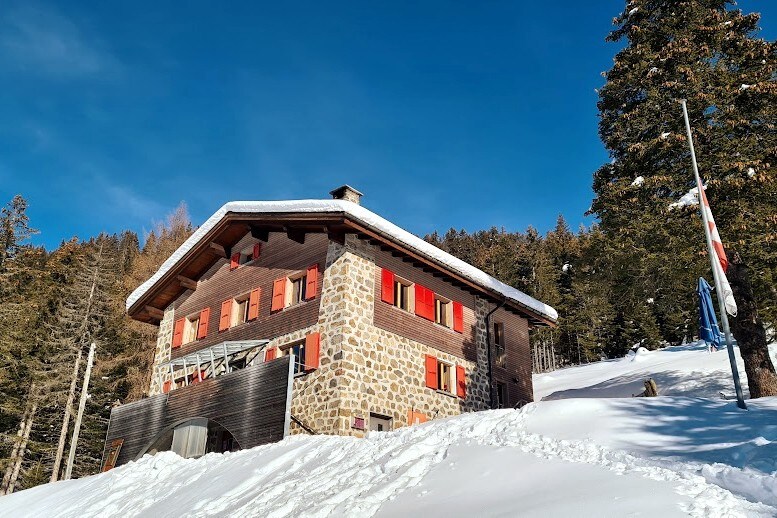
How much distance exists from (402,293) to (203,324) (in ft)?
24.8

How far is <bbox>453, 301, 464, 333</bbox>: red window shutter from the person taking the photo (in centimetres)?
2091

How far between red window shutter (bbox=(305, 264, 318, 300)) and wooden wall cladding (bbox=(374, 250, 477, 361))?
1.83m

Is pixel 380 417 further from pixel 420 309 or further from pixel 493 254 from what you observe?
pixel 493 254

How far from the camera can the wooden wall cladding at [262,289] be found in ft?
60.9

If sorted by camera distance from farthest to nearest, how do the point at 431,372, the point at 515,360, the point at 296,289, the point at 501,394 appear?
the point at 515,360 → the point at 501,394 → the point at 296,289 → the point at 431,372

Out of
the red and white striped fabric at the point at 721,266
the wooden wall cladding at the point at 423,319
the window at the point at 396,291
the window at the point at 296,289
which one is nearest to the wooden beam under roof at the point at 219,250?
the window at the point at 296,289

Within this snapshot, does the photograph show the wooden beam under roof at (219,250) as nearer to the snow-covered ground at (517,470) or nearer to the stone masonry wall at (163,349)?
the stone masonry wall at (163,349)

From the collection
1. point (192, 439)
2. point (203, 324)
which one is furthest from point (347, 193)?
point (192, 439)

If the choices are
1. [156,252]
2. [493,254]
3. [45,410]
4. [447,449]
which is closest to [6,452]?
[45,410]

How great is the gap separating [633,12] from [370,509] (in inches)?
646

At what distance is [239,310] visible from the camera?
21188 millimetres

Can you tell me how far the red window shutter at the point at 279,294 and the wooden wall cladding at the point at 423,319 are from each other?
310 cm

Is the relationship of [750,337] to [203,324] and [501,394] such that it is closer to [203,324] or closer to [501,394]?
[501,394]

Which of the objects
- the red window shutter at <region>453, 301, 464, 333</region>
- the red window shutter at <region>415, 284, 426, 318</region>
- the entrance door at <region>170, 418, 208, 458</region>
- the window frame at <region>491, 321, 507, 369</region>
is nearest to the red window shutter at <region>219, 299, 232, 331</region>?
the entrance door at <region>170, 418, 208, 458</region>
